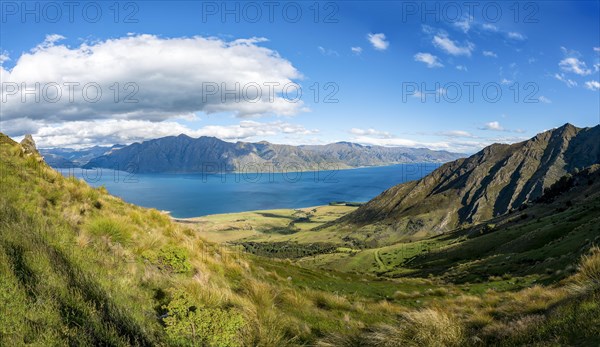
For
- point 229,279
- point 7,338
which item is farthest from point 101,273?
point 229,279

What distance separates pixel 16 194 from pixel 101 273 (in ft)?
16.3

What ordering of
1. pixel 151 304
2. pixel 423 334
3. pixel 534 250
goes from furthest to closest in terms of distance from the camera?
pixel 534 250
pixel 151 304
pixel 423 334

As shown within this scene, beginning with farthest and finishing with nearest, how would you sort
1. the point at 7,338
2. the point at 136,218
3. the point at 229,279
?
the point at 136,218, the point at 229,279, the point at 7,338

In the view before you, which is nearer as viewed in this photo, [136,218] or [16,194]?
[16,194]

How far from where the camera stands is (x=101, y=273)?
7309mm

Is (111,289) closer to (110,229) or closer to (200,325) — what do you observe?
(200,325)

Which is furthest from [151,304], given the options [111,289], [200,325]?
[200,325]

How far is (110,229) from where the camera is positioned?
1005 cm

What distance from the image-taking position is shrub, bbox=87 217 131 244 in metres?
9.76

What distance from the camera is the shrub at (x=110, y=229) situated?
9758 mm

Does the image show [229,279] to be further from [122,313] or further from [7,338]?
[7,338]

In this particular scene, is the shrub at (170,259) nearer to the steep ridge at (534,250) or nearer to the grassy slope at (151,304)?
the grassy slope at (151,304)

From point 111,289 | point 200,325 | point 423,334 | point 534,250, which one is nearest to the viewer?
point 200,325

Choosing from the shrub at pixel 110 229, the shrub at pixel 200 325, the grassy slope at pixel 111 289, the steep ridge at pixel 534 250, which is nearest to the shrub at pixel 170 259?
the grassy slope at pixel 111 289
